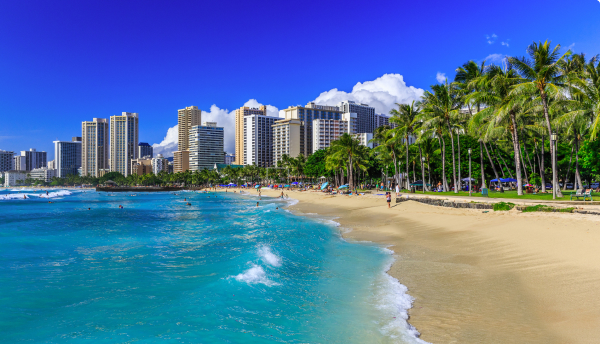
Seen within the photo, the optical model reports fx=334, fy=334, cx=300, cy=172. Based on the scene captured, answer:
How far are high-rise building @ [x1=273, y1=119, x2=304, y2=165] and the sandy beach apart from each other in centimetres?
14229

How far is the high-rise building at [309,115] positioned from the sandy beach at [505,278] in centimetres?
14696

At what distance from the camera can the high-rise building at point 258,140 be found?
177 m

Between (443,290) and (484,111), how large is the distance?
1003 inches

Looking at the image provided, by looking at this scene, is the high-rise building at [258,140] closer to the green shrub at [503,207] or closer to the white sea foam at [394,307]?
the green shrub at [503,207]

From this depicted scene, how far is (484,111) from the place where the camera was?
29.0m

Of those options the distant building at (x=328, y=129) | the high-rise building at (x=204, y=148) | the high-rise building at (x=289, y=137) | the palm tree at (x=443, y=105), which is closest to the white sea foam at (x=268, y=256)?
the palm tree at (x=443, y=105)

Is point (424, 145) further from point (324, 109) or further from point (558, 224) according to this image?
point (324, 109)

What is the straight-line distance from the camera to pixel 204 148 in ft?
641

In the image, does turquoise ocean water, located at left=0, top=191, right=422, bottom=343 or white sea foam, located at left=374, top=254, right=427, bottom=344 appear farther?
turquoise ocean water, located at left=0, top=191, right=422, bottom=343

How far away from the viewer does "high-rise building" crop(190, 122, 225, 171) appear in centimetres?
19450

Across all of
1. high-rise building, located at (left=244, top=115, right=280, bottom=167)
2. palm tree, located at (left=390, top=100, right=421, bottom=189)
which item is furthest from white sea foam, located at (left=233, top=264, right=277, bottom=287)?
high-rise building, located at (left=244, top=115, right=280, bottom=167)

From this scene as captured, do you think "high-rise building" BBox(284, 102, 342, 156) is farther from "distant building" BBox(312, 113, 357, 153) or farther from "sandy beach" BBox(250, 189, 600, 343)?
"sandy beach" BBox(250, 189, 600, 343)

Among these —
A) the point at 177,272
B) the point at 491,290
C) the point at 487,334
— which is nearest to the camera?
the point at 487,334

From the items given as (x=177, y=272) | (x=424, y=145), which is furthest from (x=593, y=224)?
(x=424, y=145)
